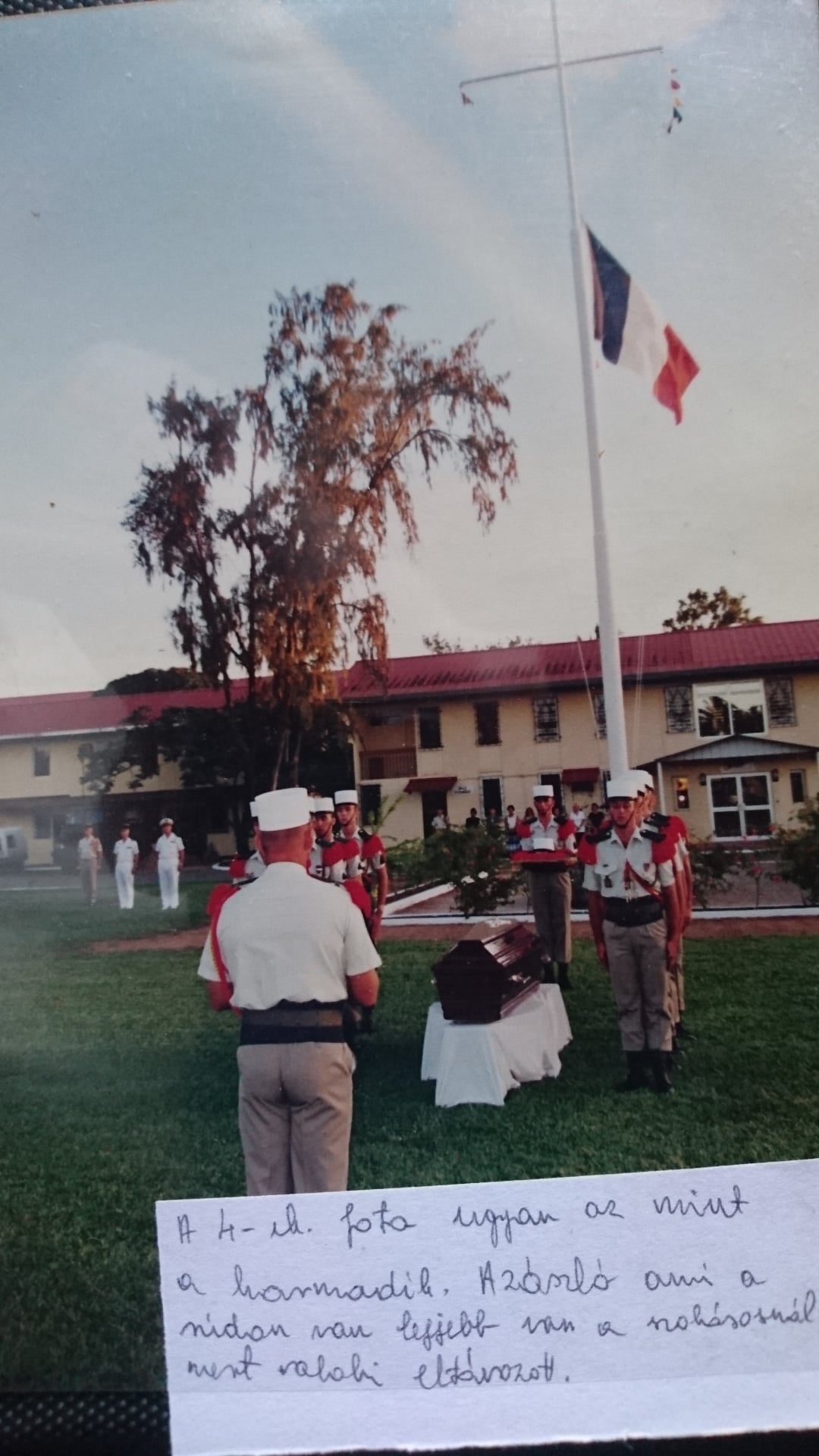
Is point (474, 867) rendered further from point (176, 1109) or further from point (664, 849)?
point (176, 1109)

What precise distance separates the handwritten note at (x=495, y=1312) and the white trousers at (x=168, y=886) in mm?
455

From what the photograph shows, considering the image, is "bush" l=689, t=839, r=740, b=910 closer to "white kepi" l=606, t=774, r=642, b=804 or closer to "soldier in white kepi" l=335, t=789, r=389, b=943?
"white kepi" l=606, t=774, r=642, b=804

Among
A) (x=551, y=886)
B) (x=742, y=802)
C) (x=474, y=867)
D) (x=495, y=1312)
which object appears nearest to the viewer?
(x=495, y=1312)

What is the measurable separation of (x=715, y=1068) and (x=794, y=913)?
29 cm

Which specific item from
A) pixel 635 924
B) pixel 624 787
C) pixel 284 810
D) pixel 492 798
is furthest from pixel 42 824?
pixel 635 924

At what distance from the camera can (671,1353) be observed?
1.42m

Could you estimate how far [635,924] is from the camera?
182 centimetres

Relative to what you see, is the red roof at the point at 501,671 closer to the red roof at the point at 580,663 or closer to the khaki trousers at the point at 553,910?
the red roof at the point at 580,663

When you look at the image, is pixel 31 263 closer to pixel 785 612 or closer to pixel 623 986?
pixel 785 612

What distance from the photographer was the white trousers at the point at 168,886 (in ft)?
5.31

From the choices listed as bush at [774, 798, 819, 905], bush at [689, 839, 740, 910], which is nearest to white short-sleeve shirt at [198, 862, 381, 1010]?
bush at [689, 839, 740, 910]

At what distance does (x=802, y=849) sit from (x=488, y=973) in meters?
0.56

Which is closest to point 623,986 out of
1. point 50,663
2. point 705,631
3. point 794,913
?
point 794,913

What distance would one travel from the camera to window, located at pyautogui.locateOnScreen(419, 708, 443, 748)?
5.16 feet
